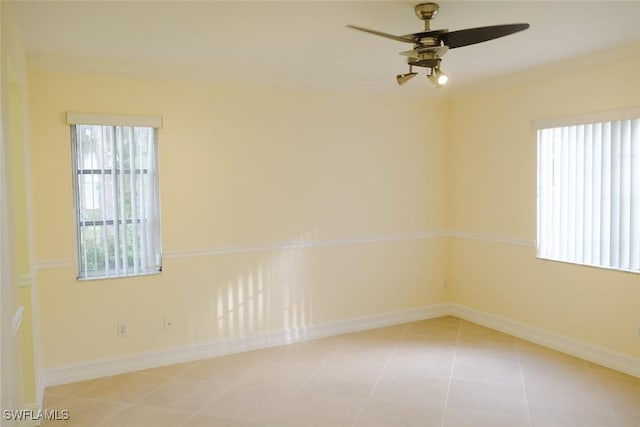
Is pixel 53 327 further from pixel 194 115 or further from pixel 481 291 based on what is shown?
pixel 481 291

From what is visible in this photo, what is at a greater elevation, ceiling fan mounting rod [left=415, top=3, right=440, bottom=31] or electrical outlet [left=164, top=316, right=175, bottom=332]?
ceiling fan mounting rod [left=415, top=3, right=440, bottom=31]

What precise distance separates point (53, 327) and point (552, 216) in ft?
14.0

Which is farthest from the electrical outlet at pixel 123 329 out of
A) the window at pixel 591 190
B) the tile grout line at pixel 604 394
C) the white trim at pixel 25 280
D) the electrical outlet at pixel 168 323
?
the window at pixel 591 190

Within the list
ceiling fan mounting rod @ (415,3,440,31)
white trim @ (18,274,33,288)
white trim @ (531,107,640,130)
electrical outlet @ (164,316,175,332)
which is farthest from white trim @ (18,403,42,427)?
white trim @ (531,107,640,130)

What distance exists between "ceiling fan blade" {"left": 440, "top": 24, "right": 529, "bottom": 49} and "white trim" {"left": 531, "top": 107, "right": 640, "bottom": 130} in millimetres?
1792

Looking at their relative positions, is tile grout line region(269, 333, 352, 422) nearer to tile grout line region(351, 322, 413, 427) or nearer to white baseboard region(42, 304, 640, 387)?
white baseboard region(42, 304, 640, 387)

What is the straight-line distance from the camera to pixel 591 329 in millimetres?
4184

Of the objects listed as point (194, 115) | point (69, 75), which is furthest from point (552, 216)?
point (69, 75)

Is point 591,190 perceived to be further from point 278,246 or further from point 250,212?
point 250,212

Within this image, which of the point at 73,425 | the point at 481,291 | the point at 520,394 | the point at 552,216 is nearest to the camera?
the point at 73,425

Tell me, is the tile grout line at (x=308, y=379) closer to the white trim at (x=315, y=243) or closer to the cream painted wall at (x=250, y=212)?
the cream painted wall at (x=250, y=212)

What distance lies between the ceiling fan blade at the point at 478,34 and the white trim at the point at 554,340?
9.20 ft

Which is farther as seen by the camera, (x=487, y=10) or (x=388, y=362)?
(x=388, y=362)

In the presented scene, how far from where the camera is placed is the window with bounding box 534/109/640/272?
12.7ft
